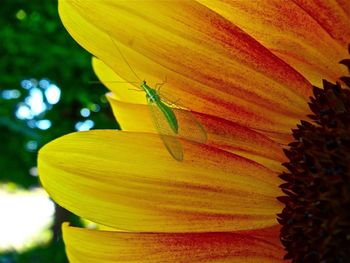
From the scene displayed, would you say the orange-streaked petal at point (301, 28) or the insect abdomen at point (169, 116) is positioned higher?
the orange-streaked petal at point (301, 28)

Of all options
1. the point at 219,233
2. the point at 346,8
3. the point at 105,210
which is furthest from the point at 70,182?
the point at 346,8

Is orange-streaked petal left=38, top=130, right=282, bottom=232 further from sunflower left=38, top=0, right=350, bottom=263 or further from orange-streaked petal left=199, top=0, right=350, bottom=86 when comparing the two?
orange-streaked petal left=199, top=0, right=350, bottom=86

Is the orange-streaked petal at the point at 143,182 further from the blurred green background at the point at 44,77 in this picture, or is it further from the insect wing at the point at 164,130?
the blurred green background at the point at 44,77

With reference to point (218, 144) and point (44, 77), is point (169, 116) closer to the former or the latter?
point (218, 144)

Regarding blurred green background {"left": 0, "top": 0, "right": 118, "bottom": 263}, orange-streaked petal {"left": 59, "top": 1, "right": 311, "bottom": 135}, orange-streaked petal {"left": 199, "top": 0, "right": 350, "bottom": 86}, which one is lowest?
blurred green background {"left": 0, "top": 0, "right": 118, "bottom": 263}

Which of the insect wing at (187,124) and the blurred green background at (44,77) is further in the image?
the blurred green background at (44,77)

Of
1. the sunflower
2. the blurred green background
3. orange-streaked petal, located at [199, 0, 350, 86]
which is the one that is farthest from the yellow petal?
the blurred green background

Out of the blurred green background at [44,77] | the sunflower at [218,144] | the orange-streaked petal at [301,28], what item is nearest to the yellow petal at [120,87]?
the sunflower at [218,144]
